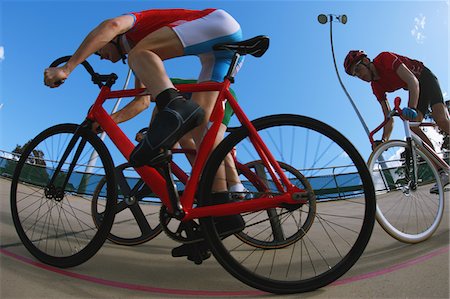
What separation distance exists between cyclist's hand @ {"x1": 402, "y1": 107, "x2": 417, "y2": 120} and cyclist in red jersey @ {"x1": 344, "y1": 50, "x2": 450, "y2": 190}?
1.27 ft

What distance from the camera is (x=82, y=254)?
6.47ft

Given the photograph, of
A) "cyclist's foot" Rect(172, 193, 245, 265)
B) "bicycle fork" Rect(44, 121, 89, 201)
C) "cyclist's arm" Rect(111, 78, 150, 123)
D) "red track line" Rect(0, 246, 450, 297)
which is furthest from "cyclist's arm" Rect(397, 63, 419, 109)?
"bicycle fork" Rect(44, 121, 89, 201)

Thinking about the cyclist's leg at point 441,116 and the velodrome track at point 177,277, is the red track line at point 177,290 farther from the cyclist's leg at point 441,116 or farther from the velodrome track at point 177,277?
the cyclist's leg at point 441,116

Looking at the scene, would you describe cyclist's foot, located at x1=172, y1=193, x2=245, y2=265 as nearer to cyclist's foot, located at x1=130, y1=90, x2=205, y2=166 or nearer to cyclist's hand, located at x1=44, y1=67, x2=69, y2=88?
cyclist's foot, located at x1=130, y1=90, x2=205, y2=166

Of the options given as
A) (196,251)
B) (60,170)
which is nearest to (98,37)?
(60,170)

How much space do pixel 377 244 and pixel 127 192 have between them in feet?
7.57

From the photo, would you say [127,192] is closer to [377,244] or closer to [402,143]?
[377,244]

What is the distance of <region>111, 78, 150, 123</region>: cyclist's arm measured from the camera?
2.46 meters

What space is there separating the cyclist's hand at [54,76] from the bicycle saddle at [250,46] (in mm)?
978

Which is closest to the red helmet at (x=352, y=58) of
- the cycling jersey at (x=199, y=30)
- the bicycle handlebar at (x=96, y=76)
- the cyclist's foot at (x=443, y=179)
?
the cyclist's foot at (x=443, y=179)

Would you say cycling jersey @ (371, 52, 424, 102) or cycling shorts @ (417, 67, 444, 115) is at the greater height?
cycling jersey @ (371, 52, 424, 102)

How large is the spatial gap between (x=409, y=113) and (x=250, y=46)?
207 centimetres

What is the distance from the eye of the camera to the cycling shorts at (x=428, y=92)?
3652mm

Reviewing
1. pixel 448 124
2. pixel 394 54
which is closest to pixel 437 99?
pixel 448 124
